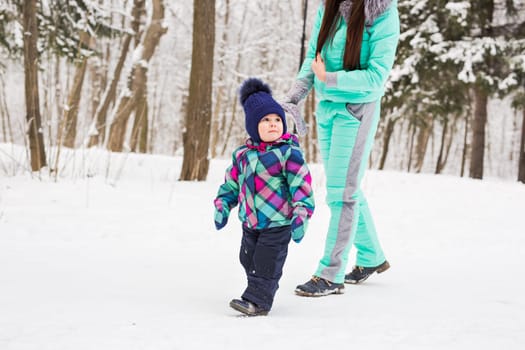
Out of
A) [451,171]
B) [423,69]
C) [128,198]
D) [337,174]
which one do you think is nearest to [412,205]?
[128,198]

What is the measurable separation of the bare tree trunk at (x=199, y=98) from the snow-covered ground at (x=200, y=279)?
3.27 ft

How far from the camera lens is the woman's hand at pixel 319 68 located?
8.19 ft

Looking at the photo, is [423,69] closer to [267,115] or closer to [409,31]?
[409,31]

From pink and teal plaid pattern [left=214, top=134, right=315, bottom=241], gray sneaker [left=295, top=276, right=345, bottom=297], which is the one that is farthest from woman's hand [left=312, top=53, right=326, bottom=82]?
gray sneaker [left=295, top=276, right=345, bottom=297]

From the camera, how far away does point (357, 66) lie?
8.35ft

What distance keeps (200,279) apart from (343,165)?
1024 mm

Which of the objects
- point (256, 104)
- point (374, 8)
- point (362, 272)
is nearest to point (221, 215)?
point (256, 104)

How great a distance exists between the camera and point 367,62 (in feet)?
8.32

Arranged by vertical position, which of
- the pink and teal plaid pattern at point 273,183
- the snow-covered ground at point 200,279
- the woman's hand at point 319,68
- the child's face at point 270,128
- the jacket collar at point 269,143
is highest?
the woman's hand at point 319,68

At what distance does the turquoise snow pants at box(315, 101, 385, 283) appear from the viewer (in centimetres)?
260

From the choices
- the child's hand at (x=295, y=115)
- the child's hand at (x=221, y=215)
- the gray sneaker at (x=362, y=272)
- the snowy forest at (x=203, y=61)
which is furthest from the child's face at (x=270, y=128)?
the snowy forest at (x=203, y=61)

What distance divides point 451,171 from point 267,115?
106 ft

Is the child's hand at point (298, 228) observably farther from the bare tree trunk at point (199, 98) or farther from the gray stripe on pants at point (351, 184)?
the bare tree trunk at point (199, 98)

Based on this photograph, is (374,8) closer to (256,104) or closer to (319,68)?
(319,68)
